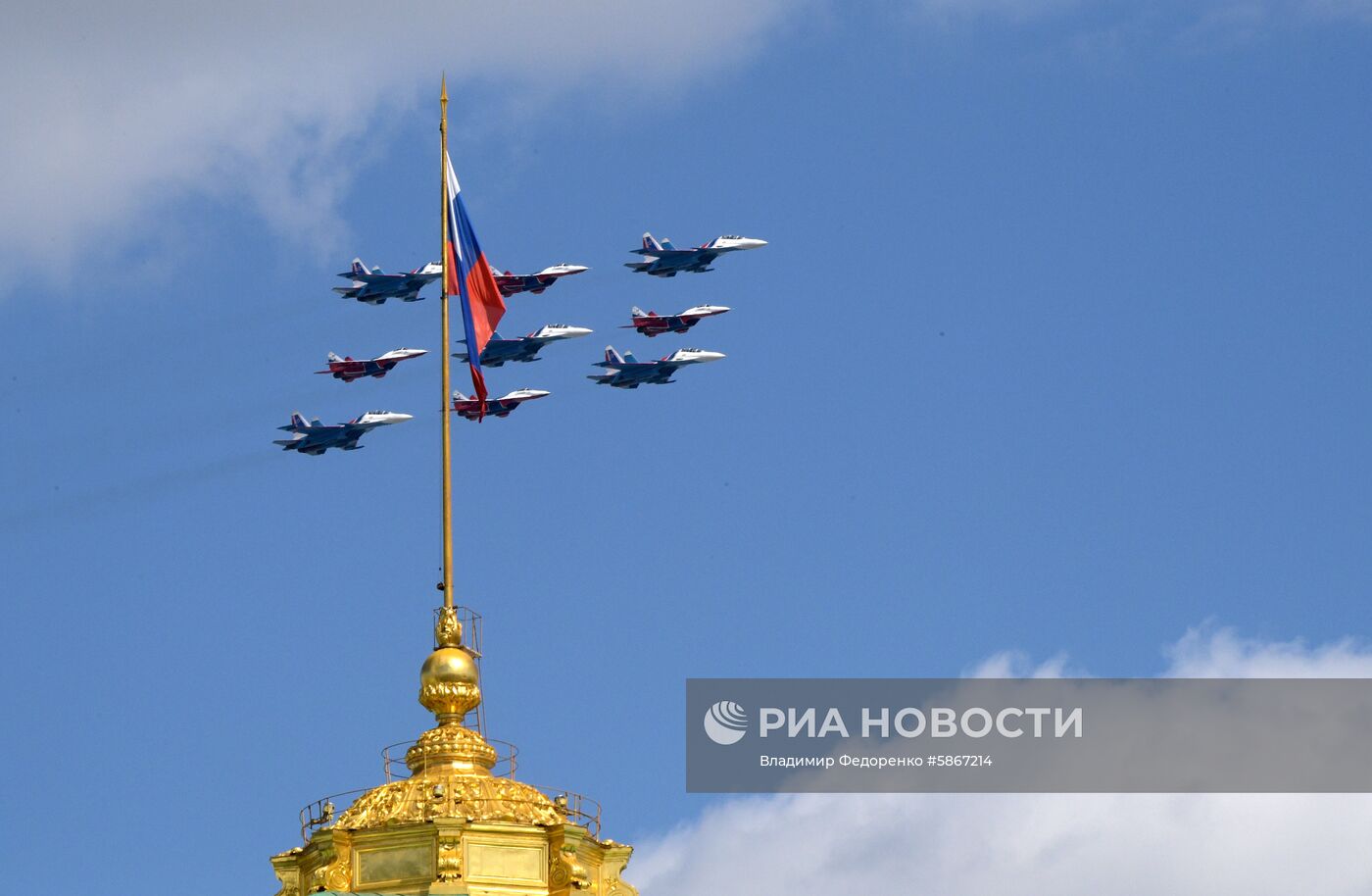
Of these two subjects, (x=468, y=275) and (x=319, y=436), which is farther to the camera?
(x=319, y=436)

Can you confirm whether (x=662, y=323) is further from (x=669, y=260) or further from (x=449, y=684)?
(x=449, y=684)

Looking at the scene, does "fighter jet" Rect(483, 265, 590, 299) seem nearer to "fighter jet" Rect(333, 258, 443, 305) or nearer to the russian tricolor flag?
"fighter jet" Rect(333, 258, 443, 305)

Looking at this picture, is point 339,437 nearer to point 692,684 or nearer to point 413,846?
point 692,684

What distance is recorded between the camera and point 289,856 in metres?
66.2

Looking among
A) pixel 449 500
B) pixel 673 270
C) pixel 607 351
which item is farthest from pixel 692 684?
pixel 673 270

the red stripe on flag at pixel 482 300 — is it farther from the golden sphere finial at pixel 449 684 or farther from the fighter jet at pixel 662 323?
the fighter jet at pixel 662 323

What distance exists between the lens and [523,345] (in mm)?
170000

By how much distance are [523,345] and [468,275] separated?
9544 centimetres

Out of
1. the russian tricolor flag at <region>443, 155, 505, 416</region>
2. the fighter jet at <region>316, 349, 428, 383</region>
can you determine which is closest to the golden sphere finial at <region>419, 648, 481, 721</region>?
the russian tricolor flag at <region>443, 155, 505, 416</region>

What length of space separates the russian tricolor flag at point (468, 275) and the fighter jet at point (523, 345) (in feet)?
207

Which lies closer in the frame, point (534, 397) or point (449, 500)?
point (449, 500)

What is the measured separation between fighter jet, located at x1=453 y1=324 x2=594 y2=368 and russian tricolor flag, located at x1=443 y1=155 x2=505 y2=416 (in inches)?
2482

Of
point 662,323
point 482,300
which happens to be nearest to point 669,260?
point 662,323

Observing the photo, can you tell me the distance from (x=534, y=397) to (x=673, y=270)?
36.6ft
